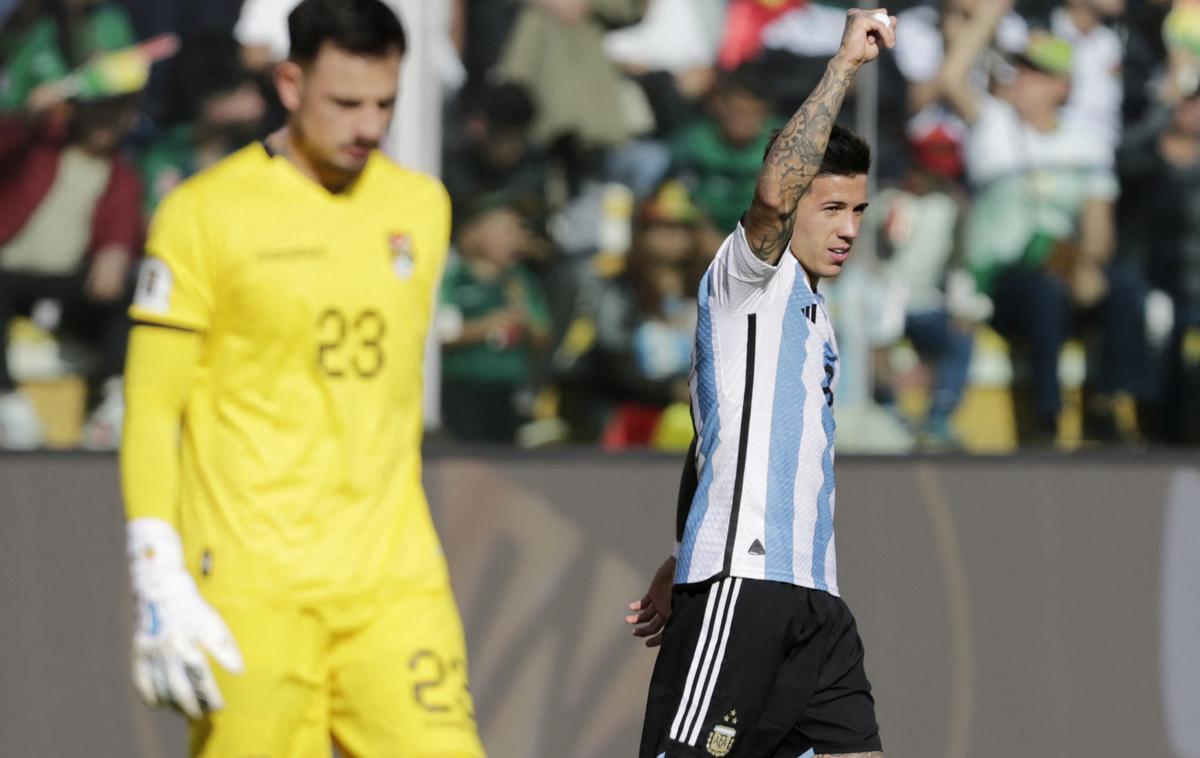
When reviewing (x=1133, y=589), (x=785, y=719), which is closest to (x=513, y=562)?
(x=1133, y=589)

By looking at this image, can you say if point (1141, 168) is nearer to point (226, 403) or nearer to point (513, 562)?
point (513, 562)

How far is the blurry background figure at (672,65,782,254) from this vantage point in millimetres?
7953

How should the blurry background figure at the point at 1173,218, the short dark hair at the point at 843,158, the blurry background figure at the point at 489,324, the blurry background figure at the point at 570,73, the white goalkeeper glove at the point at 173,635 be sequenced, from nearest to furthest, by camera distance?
the white goalkeeper glove at the point at 173,635 < the short dark hair at the point at 843,158 < the blurry background figure at the point at 489,324 < the blurry background figure at the point at 570,73 < the blurry background figure at the point at 1173,218

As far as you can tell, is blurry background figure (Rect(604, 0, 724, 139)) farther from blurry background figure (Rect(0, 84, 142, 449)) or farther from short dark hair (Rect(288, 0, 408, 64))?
short dark hair (Rect(288, 0, 408, 64))

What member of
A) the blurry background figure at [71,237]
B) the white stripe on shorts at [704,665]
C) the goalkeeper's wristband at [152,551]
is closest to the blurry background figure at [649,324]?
the blurry background figure at [71,237]

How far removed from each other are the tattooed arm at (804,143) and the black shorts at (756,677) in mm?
868

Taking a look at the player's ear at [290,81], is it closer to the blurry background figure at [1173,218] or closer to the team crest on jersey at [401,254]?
the team crest on jersey at [401,254]

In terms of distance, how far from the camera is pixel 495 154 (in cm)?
796

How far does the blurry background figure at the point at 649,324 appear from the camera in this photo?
25.7 feet

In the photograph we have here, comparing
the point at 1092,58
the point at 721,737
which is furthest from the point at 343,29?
the point at 1092,58

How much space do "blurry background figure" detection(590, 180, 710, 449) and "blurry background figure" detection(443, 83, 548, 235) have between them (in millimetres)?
452

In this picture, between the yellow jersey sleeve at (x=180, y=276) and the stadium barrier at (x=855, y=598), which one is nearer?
the yellow jersey sleeve at (x=180, y=276)

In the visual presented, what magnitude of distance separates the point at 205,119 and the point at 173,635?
4098mm

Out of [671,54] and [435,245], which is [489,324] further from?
[435,245]
